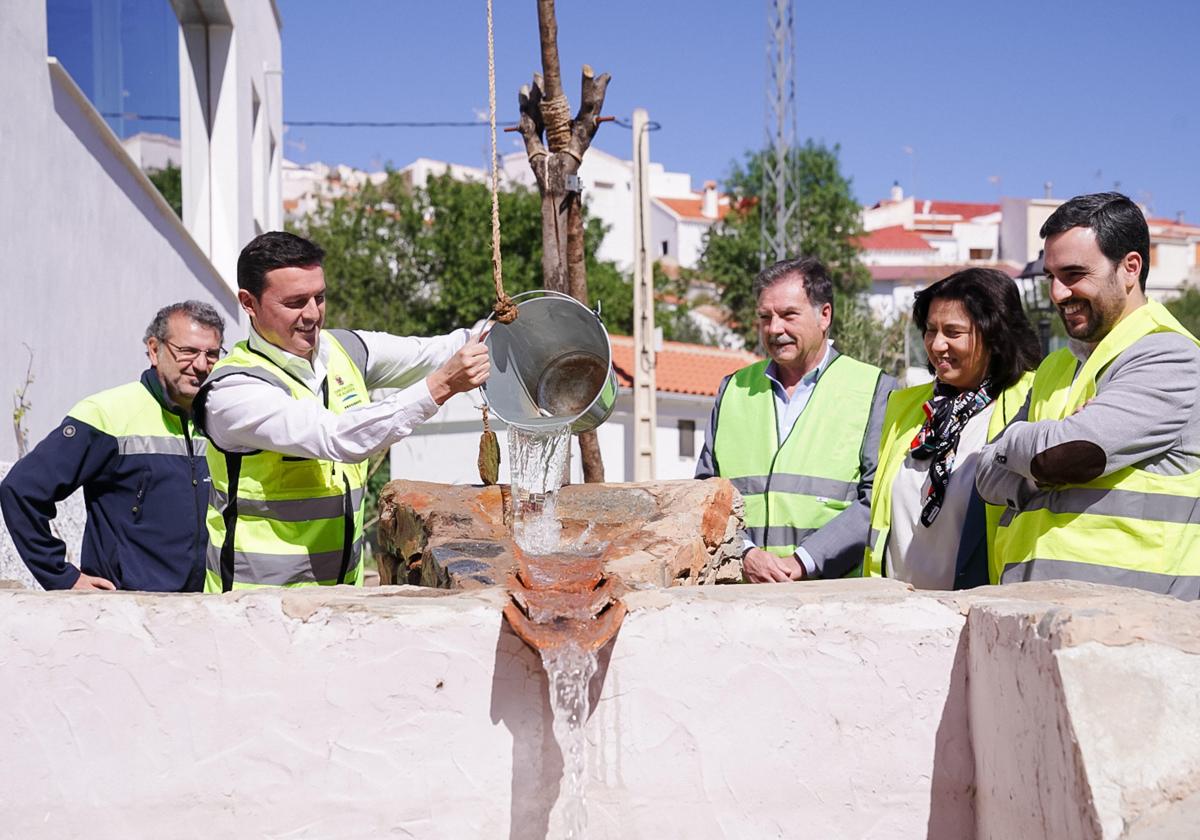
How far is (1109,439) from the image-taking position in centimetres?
248

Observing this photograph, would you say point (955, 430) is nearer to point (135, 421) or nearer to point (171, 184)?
point (135, 421)

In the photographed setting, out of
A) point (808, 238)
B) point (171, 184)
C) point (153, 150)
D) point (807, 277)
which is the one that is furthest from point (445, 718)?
point (808, 238)

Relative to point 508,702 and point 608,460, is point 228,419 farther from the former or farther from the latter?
point 608,460

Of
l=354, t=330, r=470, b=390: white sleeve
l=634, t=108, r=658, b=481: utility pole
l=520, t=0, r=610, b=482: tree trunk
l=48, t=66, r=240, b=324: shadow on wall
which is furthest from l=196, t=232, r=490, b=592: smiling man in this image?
l=634, t=108, r=658, b=481: utility pole

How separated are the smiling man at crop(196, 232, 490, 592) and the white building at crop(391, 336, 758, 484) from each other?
58.2 feet

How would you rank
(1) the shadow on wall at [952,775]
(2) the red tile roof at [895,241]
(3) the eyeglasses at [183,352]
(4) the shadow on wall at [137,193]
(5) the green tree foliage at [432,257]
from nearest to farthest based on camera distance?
(1) the shadow on wall at [952,775]
(3) the eyeglasses at [183,352]
(4) the shadow on wall at [137,193]
(5) the green tree foliage at [432,257]
(2) the red tile roof at [895,241]

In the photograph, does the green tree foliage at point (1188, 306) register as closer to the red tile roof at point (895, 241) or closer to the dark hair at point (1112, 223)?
the red tile roof at point (895, 241)

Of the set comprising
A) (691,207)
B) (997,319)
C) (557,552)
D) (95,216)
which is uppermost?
(691,207)

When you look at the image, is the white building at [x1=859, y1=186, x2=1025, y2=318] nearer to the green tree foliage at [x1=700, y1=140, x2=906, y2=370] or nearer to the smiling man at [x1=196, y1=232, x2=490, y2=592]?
the green tree foliage at [x1=700, y1=140, x2=906, y2=370]

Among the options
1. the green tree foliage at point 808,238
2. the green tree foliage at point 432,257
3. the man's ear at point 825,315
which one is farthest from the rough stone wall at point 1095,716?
the green tree foliage at point 808,238

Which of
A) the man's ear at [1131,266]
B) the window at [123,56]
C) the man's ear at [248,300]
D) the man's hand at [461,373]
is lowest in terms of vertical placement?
the man's hand at [461,373]

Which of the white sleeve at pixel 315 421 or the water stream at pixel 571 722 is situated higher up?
the white sleeve at pixel 315 421

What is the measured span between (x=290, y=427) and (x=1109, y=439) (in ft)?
6.12

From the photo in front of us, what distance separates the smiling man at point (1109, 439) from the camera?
252cm
